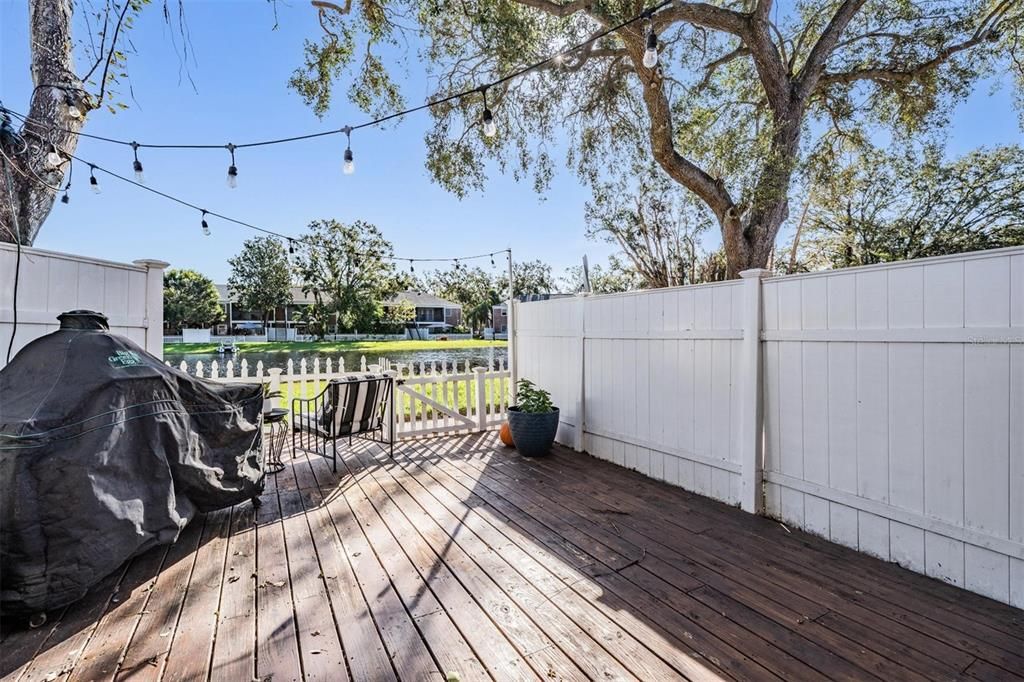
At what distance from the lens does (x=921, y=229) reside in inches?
331

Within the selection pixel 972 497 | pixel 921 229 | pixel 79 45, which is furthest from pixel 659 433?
pixel 921 229

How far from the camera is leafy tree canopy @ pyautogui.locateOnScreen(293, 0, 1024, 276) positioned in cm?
602

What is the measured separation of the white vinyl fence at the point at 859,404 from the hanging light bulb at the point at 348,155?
10.0ft

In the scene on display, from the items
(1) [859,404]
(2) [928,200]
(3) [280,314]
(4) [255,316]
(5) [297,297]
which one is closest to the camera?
(1) [859,404]

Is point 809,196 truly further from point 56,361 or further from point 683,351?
point 56,361

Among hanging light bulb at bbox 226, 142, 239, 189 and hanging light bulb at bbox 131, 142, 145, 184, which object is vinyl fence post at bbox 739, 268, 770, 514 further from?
hanging light bulb at bbox 131, 142, 145, 184

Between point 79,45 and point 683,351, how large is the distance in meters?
5.41

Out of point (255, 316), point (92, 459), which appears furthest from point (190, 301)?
point (92, 459)

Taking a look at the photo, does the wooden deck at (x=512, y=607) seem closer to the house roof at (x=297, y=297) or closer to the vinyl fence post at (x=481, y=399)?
the vinyl fence post at (x=481, y=399)

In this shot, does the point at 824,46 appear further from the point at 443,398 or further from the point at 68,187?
the point at 68,187

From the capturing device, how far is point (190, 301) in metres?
33.7

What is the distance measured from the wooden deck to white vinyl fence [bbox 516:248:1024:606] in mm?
237

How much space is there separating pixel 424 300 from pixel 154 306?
4222 cm

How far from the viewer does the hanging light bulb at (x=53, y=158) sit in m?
3.23
